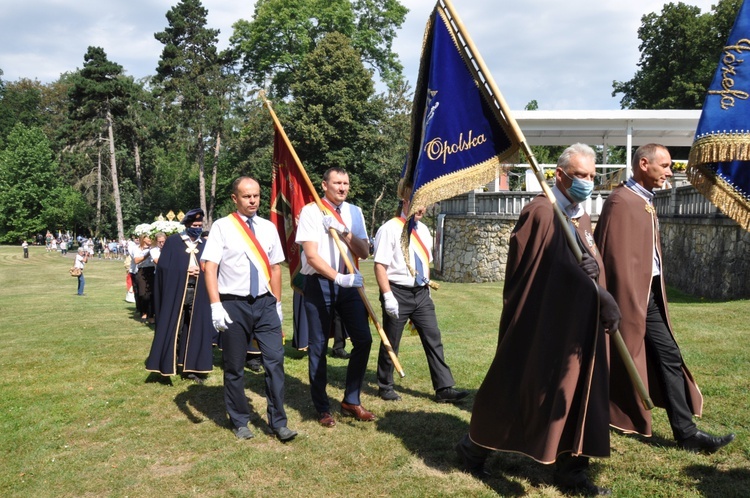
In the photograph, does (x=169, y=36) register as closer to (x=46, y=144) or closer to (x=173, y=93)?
(x=173, y=93)

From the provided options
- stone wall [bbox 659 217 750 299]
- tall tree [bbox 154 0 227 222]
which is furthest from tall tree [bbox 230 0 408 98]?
stone wall [bbox 659 217 750 299]

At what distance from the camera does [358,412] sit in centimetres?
573

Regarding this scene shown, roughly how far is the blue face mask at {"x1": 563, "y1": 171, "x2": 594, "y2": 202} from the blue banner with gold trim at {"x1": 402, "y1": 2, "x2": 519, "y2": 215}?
527 millimetres

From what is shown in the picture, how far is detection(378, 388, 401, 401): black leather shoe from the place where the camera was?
6.38 meters

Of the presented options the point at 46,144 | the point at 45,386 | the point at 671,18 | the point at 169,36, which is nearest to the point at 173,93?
the point at 169,36

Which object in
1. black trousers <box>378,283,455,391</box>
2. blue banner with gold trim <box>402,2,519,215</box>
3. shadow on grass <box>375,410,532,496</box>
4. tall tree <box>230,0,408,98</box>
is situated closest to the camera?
shadow on grass <box>375,410,532,496</box>

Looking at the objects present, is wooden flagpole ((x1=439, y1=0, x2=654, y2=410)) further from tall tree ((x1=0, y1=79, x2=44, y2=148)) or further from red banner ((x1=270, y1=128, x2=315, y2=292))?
tall tree ((x1=0, y1=79, x2=44, y2=148))

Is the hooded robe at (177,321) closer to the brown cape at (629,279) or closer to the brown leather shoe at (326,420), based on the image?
the brown leather shoe at (326,420)

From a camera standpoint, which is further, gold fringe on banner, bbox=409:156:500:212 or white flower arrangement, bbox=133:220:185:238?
white flower arrangement, bbox=133:220:185:238

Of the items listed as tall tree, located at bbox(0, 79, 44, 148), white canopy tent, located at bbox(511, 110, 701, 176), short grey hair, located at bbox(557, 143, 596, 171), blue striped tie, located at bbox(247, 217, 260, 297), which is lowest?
blue striped tie, located at bbox(247, 217, 260, 297)

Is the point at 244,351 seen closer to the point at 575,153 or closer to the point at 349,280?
the point at 349,280

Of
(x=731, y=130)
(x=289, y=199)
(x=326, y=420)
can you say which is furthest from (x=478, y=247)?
(x=731, y=130)

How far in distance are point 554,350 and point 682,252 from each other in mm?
13964

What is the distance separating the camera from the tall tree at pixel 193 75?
159 ft
